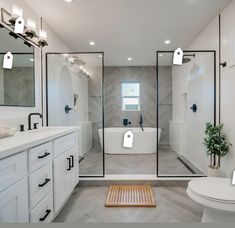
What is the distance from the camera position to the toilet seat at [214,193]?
4.55ft

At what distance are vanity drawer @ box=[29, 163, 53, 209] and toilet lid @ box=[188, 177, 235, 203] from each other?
4.14 feet

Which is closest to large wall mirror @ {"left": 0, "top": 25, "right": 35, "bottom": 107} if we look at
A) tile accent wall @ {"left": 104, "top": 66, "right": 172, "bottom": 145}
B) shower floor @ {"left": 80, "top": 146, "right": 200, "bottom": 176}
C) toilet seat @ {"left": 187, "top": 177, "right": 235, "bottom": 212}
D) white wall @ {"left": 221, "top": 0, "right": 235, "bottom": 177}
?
shower floor @ {"left": 80, "top": 146, "right": 200, "bottom": 176}

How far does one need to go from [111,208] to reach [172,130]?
10.9 feet

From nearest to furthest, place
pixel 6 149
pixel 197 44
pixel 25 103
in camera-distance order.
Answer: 1. pixel 6 149
2. pixel 25 103
3. pixel 197 44

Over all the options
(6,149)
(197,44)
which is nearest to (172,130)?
(197,44)

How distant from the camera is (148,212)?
2105 mm

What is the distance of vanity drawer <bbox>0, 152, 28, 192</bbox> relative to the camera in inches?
38.4

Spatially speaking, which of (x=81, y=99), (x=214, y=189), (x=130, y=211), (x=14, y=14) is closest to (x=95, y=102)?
(x=81, y=99)

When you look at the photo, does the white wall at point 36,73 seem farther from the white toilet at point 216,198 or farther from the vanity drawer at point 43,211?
the white toilet at point 216,198

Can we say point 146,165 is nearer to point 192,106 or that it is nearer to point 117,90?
point 192,106

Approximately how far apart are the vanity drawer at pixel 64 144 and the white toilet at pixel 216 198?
4.28 ft

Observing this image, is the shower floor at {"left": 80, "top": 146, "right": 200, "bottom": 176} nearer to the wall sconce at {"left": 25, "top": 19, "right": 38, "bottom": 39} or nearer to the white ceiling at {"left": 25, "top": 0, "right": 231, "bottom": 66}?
the wall sconce at {"left": 25, "top": 19, "right": 38, "bottom": 39}

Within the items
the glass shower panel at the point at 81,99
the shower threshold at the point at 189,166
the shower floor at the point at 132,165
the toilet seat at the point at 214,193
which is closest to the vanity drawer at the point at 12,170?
the toilet seat at the point at 214,193

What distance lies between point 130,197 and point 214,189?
1.22m
